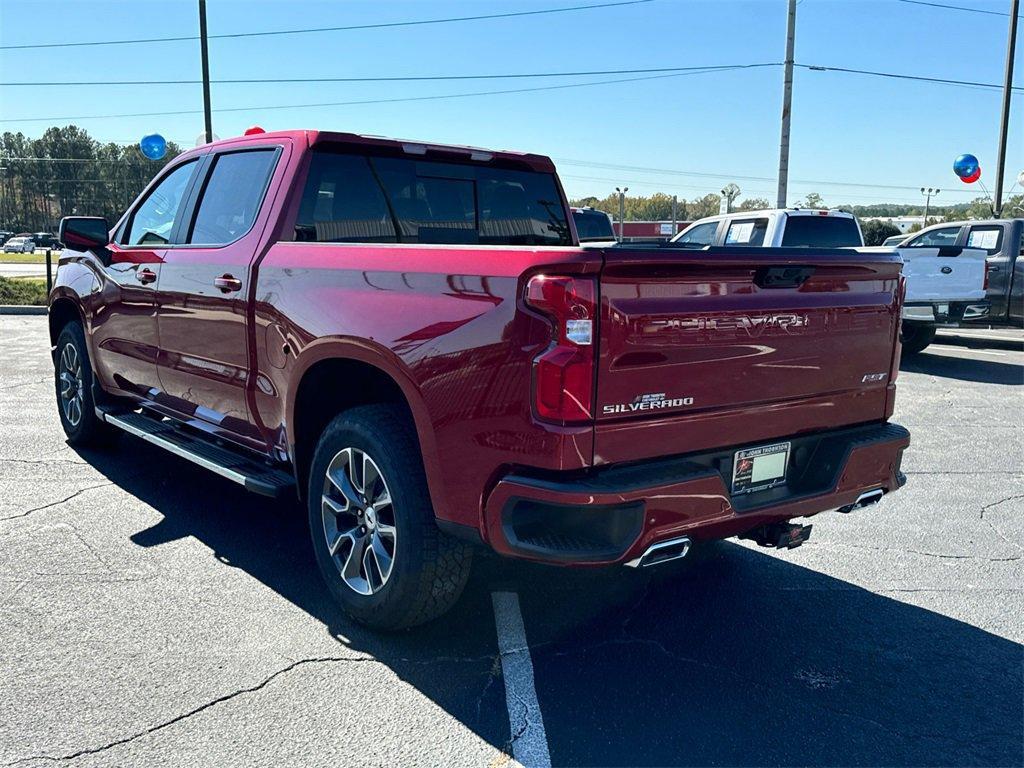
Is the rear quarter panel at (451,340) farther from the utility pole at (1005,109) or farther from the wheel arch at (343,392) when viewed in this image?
the utility pole at (1005,109)

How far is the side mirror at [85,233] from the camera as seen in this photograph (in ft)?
18.2

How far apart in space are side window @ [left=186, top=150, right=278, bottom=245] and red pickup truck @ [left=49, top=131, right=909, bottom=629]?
0.02 m

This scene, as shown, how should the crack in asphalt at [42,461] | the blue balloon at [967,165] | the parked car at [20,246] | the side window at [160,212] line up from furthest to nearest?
the parked car at [20,246], the blue balloon at [967,165], the crack in asphalt at [42,461], the side window at [160,212]

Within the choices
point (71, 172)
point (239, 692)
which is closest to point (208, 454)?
point (239, 692)

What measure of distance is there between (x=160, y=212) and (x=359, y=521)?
2851 mm

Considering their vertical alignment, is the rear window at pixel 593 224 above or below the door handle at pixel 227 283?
above

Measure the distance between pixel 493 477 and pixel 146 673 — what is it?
1536 mm

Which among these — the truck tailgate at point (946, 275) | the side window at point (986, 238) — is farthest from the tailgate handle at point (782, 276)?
the side window at point (986, 238)

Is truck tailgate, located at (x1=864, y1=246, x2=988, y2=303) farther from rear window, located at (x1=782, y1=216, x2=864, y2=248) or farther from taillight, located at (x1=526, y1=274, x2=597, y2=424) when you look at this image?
taillight, located at (x1=526, y1=274, x2=597, y2=424)

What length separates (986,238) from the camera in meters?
13.4

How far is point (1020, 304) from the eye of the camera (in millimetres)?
12484

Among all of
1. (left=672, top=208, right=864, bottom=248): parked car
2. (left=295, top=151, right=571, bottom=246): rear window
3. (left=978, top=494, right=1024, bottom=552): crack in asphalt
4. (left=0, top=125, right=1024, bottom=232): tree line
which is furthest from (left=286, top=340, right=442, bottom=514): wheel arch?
(left=0, top=125, right=1024, bottom=232): tree line

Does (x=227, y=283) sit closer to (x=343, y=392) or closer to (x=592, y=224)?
(x=343, y=392)

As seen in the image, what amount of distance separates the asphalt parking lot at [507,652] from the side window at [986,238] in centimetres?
937
